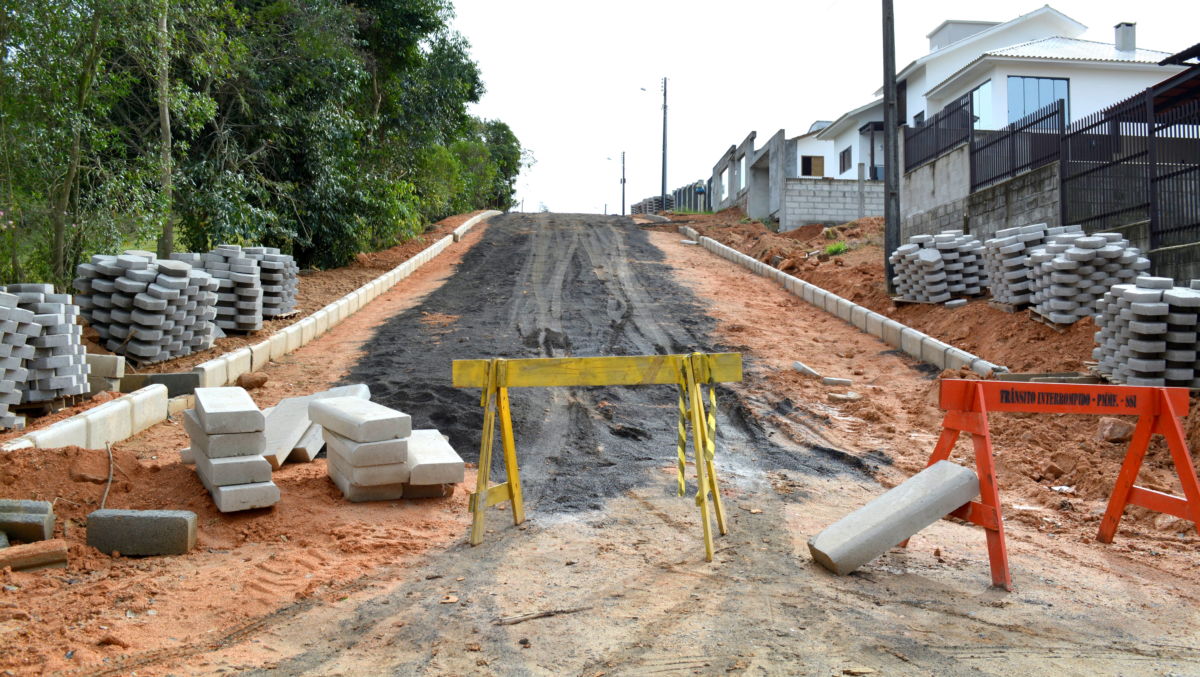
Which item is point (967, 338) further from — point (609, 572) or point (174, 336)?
point (174, 336)

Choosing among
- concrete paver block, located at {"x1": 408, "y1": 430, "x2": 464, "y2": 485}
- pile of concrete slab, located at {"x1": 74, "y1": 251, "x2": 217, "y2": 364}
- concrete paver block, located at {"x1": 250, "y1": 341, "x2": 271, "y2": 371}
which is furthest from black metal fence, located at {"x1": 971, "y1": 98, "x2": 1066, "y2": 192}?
pile of concrete slab, located at {"x1": 74, "y1": 251, "x2": 217, "y2": 364}

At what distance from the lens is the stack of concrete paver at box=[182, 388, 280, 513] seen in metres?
6.04

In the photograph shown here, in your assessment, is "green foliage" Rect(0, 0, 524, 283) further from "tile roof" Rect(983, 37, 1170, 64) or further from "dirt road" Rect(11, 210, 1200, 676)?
"tile roof" Rect(983, 37, 1170, 64)

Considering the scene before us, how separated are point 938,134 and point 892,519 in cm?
1512

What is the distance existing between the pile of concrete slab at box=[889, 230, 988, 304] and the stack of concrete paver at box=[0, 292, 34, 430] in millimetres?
12240

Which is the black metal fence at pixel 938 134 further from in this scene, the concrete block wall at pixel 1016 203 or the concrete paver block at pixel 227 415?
the concrete paver block at pixel 227 415

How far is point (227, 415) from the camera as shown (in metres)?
6.10

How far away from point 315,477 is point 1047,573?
534 centimetres

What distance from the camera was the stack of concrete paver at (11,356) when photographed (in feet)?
24.9

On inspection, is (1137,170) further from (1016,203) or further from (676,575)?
(676,575)

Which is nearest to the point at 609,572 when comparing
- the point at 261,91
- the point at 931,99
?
the point at 261,91

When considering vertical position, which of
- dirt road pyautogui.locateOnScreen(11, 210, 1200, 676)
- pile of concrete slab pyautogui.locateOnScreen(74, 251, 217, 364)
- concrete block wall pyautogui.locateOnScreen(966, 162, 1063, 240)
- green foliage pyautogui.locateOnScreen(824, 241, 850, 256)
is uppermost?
concrete block wall pyautogui.locateOnScreen(966, 162, 1063, 240)

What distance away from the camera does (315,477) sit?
7.07m

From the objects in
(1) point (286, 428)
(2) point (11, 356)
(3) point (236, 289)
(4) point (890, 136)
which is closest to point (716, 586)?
(1) point (286, 428)
